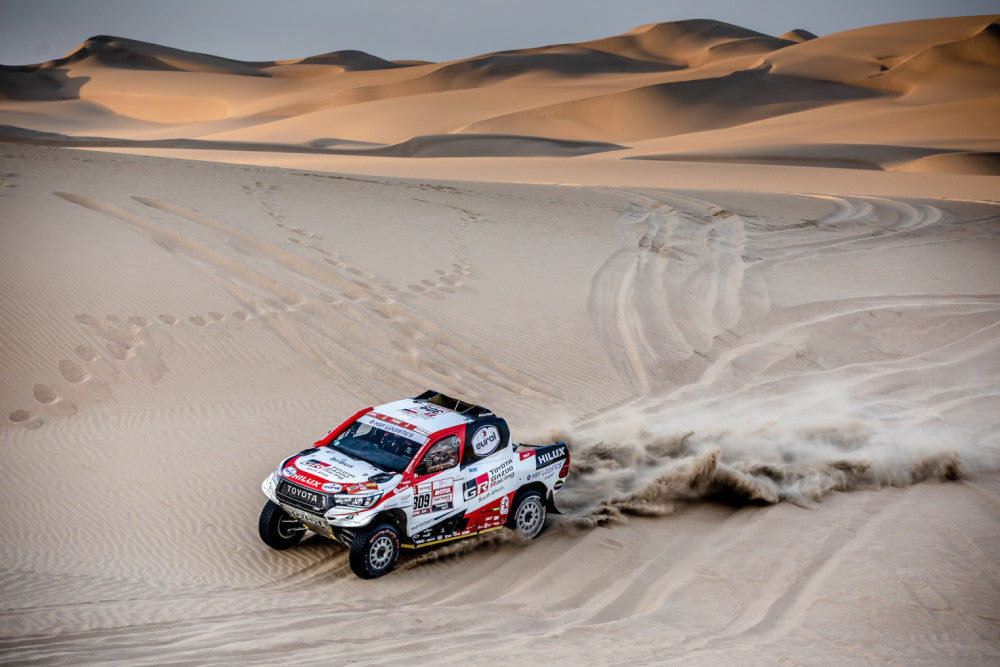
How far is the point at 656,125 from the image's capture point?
8006 cm

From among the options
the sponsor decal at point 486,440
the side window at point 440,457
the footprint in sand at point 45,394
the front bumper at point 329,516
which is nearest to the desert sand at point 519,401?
the footprint in sand at point 45,394

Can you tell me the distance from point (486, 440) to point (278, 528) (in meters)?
2.58

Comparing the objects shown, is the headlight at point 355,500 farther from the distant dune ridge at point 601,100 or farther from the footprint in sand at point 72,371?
the distant dune ridge at point 601,100

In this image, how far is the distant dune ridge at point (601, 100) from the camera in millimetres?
62031

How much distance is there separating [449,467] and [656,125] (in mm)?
75178

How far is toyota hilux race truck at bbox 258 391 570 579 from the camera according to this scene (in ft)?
29.1

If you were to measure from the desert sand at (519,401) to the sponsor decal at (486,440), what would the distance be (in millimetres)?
1146

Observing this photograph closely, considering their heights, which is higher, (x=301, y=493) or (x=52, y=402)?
(x=52, y=402)

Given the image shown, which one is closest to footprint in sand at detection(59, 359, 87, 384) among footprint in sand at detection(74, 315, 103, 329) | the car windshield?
footprint in sand at detection(74, 315, 103, 329)

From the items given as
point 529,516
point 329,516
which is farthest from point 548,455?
point 329,516

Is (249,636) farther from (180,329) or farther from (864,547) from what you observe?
(180,329)

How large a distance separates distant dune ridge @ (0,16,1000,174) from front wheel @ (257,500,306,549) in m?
47.4

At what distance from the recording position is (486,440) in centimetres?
1009

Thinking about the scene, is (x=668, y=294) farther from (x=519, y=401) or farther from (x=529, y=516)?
(x=529, y=516)
